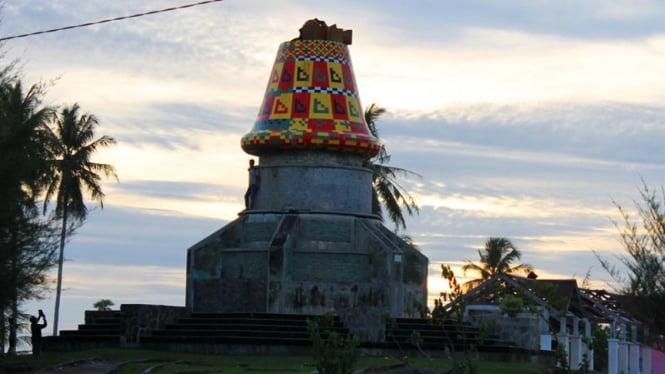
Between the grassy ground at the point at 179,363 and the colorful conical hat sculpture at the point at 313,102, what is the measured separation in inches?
315

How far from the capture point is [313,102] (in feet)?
128

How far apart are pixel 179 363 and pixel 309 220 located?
876cm

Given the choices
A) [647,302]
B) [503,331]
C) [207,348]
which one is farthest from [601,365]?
[647,302]

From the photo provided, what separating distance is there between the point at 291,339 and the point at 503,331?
6534mm

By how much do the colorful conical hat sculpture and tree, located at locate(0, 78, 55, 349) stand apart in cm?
1038

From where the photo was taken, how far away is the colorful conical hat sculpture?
38.9 m

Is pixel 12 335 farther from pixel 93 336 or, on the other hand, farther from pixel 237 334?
pixel 237 334

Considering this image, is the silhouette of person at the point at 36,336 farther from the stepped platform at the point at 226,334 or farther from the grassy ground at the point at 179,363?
the stepped platform at the point at 226,334

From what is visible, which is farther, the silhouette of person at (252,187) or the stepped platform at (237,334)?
the silhouette of person at (252,187)

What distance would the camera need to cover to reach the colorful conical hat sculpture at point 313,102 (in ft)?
128

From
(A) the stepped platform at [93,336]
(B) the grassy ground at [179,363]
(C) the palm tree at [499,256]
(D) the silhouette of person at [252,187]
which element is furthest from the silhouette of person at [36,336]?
(C) the palm tree at [499,256]

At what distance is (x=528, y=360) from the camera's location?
35.9m

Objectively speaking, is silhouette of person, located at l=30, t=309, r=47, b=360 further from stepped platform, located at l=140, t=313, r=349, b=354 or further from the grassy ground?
stepped platform, located at l=140, t=313, r=349, b=354

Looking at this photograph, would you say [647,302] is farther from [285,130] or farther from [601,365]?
[601,365]
